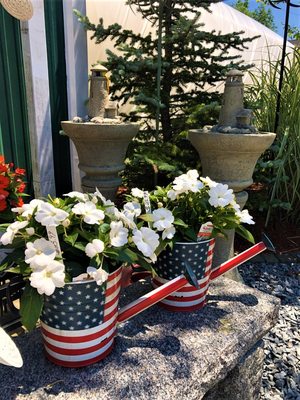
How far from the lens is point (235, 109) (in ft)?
7.06

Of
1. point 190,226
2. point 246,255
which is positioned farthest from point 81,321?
point 246,255

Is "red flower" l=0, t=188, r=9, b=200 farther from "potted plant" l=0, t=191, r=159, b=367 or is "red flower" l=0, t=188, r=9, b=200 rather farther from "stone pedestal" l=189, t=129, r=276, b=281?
"stone pedestal" l=189, t=129, r=276, b=281

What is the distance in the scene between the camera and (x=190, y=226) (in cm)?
143

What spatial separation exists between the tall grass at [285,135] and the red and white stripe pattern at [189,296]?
1745 millimetres

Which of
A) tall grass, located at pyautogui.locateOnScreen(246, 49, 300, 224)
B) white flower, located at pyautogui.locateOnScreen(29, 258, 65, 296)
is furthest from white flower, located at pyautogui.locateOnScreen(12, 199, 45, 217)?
tall grass, located at pyautogui.locateOnScreen(246, 49, 300, 224)

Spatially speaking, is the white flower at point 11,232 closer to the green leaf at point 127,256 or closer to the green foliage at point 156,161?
the green leaf at point 127,256

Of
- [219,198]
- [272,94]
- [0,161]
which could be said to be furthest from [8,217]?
[272,94]

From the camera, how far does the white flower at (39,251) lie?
3.22ft

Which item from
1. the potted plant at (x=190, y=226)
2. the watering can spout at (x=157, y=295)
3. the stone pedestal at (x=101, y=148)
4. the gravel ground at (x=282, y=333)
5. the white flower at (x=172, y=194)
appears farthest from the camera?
the stone pedestal at (x=101, y=148)

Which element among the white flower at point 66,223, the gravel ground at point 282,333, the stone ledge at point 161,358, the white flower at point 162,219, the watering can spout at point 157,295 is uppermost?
the white flower at point 66,223

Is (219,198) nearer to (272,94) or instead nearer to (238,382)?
(238,382)

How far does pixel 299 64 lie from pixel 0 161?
274cm

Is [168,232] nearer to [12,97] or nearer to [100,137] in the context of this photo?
[100,137]

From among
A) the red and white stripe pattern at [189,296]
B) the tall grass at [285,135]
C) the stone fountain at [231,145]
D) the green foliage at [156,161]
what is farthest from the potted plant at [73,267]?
the tall grass at [285,135]
